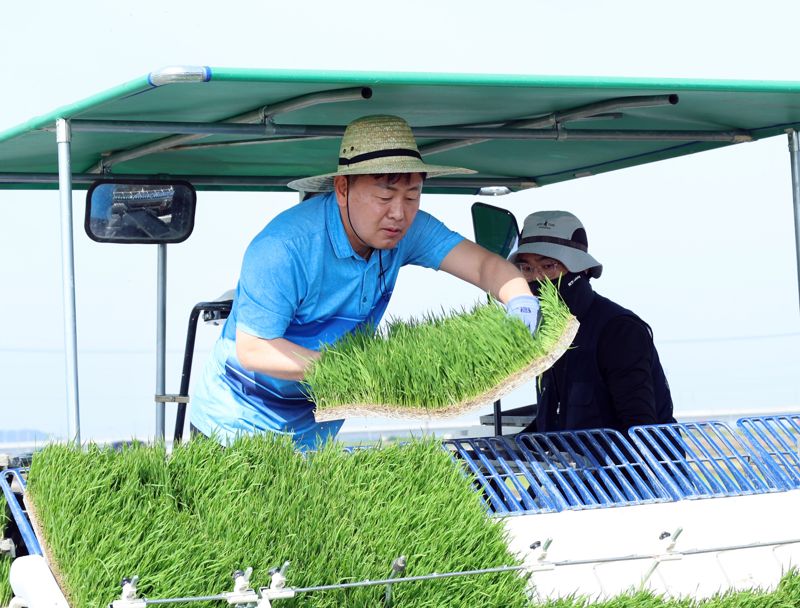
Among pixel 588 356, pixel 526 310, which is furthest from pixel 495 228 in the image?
pixel 526 310

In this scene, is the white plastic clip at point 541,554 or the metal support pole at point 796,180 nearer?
the white plastic clip at point 541,554

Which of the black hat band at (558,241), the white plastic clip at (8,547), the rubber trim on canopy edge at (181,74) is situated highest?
the rubber trim on canopy edge at (181,74)

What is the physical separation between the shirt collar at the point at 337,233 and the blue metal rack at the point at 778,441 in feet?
4.98

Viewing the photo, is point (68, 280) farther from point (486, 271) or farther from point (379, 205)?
point (486, 271)

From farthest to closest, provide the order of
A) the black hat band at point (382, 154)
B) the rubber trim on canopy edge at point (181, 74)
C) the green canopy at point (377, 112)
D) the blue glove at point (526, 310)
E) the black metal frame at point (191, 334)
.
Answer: the black metal frame at point (191, 334)
the black hat band at point (382, 154)
the green canopy at point (377, 112)
the blue glove at point (526, 310)
the rubber trim on canopy edge at point (181, 74)

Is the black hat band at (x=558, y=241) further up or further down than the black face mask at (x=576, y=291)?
further up

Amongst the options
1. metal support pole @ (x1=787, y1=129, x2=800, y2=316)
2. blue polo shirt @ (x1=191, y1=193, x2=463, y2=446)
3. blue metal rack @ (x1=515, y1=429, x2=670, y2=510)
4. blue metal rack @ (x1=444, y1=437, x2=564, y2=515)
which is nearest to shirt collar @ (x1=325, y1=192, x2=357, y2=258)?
blue polo shirt @ (x1=191, y1=193, x2=463, y2=446)

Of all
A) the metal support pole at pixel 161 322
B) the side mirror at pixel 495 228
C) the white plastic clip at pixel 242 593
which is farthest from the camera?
the metal support pole at pixel 161 322

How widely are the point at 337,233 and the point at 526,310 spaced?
680 millimetres

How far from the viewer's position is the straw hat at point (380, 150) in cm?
383

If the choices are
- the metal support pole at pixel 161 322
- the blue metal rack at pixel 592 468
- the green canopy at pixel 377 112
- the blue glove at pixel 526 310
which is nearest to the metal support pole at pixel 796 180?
the green canopy at pixel 377 112

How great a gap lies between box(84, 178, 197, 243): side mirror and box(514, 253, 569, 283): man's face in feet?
4.56

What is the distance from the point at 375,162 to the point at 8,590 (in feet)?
5.25

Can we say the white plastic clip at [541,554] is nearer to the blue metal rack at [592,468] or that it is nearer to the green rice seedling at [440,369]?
the blue metal rack at [592,468]
